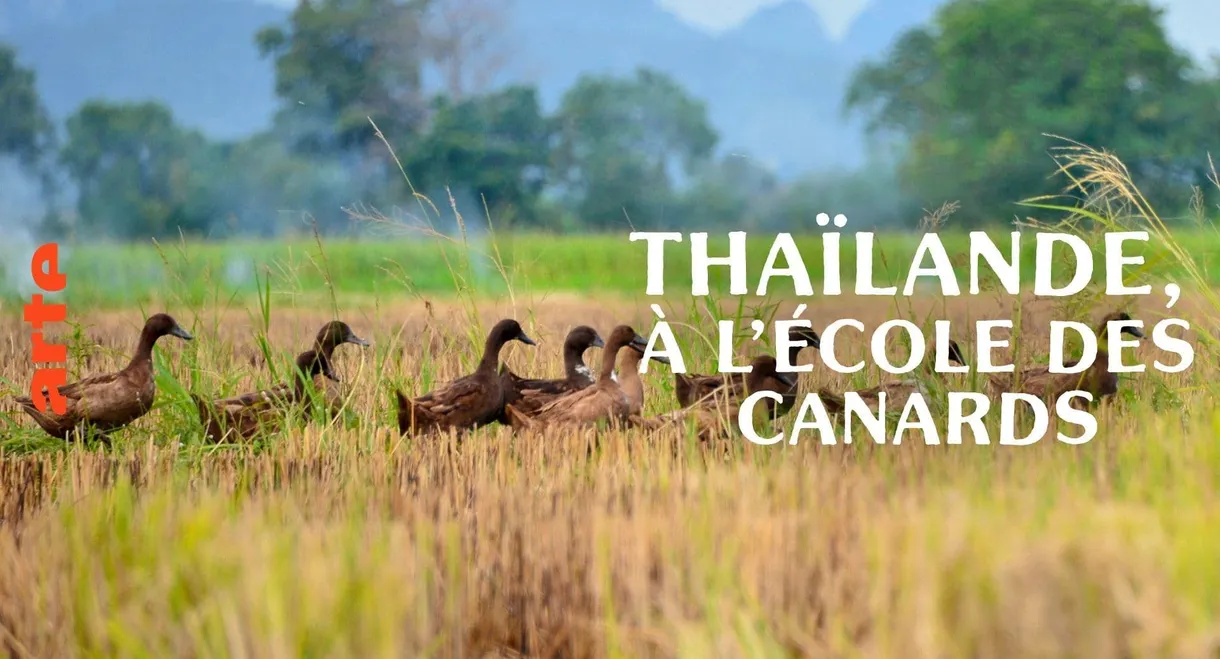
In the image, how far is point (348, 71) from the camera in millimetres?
46781

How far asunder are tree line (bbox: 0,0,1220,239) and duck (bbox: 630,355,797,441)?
28.3m

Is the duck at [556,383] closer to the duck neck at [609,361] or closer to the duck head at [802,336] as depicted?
the duck neck at [609,361]

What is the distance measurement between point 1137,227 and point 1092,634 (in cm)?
431

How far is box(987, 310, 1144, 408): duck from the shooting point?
6.50 metres

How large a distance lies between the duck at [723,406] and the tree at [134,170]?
123ft

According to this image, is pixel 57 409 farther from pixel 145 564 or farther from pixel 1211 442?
pixel 1211 442

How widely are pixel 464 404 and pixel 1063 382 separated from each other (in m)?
2.87

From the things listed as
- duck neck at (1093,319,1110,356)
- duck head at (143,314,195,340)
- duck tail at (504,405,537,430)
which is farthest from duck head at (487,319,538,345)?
duck neck at (1093,319,1110,356)

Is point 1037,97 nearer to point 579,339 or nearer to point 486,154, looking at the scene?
point 486,154

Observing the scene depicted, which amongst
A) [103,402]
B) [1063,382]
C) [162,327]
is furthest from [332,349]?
[1063,382]

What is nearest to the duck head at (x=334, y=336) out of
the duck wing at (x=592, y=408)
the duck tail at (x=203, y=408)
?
the duck tail at (x=203, y=408)

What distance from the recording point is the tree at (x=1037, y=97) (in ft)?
126

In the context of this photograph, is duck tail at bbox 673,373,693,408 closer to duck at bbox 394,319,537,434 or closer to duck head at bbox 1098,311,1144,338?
duck at bbox 394,319,537,434

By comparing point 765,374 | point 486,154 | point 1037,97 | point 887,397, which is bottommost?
point 887,397
